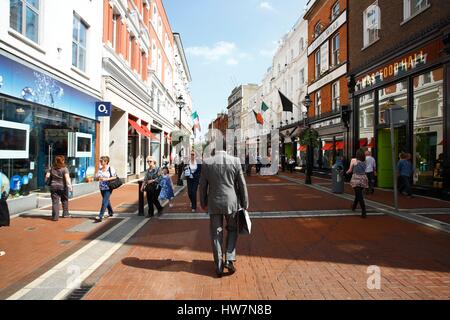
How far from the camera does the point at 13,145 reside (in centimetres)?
916

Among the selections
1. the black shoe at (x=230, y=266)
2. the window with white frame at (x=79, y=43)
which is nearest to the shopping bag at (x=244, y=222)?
the black shoe at (x=230, y=266)

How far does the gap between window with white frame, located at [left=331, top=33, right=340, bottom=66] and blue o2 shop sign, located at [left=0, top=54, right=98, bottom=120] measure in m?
16.1

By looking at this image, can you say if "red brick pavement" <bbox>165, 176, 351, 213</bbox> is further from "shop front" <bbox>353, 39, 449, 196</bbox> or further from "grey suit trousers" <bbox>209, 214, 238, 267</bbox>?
"grey suit trousers" <bbox>209, 214, 238, 267</bbox>

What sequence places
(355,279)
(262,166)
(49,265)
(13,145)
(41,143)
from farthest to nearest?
(262,166) < (41,143) < (13,145) < (49,265) < (355,279)

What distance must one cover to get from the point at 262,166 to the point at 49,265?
2717 centimetres

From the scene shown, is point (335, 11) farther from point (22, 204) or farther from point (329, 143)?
point (22, 204)

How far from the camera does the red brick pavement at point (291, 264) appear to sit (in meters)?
3.99

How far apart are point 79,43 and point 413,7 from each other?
43.8ft

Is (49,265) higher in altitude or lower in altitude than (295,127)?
lower

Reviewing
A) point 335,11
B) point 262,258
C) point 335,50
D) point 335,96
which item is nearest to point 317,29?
point 335,11

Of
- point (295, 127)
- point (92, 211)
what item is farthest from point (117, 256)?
point (295, 127)

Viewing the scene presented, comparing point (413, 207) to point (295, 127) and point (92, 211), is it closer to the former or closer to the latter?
point (92, 211)
